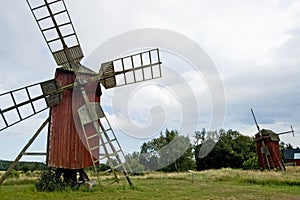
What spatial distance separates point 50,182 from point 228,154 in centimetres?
3419

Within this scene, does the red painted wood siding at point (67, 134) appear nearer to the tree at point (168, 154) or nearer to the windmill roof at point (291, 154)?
the tree at point (168, 154)

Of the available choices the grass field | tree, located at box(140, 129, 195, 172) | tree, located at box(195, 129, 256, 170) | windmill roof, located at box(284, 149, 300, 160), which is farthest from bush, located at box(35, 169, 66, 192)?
windmill roof, located at box(284, 149, 300, 160)

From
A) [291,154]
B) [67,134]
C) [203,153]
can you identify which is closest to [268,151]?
[203,153]

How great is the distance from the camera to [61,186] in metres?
13.1

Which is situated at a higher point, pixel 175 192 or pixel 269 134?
pixel 269 134

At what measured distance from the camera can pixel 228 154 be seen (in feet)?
144

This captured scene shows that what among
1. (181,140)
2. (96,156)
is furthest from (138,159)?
(96,156)

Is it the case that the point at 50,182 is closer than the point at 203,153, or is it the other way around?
the point at 50,182

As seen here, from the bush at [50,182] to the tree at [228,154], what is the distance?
110 feet

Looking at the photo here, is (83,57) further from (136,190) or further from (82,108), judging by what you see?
(136,190)

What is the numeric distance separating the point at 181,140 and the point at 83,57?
23.8 meters

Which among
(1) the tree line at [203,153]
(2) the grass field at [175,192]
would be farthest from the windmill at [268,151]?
(2) the grass field at [175,192]

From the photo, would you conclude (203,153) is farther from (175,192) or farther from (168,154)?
(175,192)

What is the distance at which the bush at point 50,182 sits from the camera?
42.4 feet
